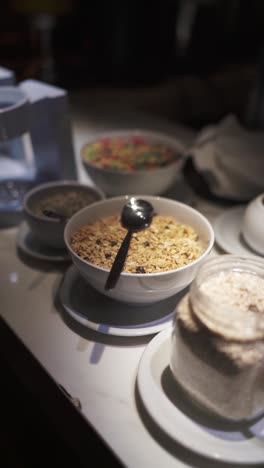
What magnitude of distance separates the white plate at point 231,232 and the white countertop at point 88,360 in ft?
1.05

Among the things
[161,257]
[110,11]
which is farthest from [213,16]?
[161,257]

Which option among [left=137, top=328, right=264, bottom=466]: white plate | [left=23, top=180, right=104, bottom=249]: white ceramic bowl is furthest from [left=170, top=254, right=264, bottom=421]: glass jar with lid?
[left=23, top=180, right=104, bottom=249]: white ceramic bowl

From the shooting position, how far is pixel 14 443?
3.83ft

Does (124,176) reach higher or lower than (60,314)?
higher

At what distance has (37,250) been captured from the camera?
94cm

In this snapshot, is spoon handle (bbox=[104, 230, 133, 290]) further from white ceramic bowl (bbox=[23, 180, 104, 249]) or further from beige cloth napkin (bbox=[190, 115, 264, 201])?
beige cloth napkin (bbox=[190, 115, 264, 201])

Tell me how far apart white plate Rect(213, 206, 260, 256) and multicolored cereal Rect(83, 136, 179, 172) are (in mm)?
214

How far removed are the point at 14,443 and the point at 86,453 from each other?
0.58m

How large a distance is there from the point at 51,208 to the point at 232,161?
0.53 meters

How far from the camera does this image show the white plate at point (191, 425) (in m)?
0.54

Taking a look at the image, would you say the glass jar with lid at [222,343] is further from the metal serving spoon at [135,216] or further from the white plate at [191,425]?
the metal serving spoon at [135,216]

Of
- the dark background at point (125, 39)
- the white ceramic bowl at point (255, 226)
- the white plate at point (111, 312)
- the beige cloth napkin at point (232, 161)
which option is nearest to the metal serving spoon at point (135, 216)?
the white plate at point (111, 312)

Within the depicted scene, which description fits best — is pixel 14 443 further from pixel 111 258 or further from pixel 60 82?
pixel 60 82

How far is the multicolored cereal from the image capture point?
3.67 feet
